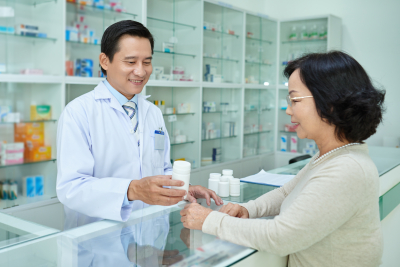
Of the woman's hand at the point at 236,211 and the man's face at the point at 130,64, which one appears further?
the man's face at the point at 130,64

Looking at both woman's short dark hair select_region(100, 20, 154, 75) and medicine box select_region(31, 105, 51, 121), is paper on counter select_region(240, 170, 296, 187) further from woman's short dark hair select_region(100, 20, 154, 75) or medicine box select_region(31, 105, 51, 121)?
medicine box select_region(31, 105, 51, 121)

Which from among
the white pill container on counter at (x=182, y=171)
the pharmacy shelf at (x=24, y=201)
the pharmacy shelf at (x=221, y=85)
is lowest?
the pharmacy shelf at (x=24, y=201)

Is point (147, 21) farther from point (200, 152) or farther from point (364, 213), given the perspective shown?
point (364, 213)

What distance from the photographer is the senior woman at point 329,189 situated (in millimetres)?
1111

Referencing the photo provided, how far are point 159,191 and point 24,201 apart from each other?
2603 millimetres

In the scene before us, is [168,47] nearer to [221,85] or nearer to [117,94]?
[221,85]

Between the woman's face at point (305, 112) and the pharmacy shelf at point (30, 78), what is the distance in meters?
2.57

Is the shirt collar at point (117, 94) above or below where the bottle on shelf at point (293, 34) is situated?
below

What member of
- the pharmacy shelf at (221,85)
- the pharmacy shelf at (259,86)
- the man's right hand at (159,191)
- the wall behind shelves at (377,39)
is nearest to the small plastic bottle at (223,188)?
the man's right hand at (159,191)

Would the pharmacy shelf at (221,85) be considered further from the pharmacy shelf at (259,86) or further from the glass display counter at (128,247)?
the glass display counter at (128,247)

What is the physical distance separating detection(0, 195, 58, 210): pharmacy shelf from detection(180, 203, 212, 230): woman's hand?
2.51m

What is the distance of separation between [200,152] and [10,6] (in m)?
2.80

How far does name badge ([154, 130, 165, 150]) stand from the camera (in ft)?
6.84

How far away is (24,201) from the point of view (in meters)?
3.45
